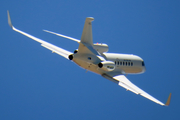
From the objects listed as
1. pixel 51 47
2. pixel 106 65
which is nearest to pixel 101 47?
pixel 106 65

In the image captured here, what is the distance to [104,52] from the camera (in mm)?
50469

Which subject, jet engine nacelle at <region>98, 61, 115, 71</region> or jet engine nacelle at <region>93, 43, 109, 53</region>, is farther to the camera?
jet engine nacelle at <region>93, 43, 109, 53</region>

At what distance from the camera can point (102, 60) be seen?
45500 mm

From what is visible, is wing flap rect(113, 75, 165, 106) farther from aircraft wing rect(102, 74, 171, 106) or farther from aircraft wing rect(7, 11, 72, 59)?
aircraft wing rect(7, 11, 72, 59)

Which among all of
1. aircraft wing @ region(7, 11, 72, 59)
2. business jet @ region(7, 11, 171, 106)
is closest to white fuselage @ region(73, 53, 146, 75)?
business jet @ region(7, 11, 171, 106)

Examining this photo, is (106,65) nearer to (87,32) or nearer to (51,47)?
(87,32)

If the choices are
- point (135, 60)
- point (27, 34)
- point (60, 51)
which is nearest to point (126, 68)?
point (135, 60)

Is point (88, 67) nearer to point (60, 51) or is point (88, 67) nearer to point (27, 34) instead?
point (60, 51)

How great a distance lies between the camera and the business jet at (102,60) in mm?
44031

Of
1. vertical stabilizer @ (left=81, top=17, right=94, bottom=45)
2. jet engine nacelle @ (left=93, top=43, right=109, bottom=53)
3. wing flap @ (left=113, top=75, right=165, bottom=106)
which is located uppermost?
jet engine nacelle @ (left=93, top=43, right=109, bottom=53)

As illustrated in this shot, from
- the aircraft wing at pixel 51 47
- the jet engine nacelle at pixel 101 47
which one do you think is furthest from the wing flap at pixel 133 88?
the aircraft wing at pixel 51 47

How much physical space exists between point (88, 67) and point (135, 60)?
8.74 metres

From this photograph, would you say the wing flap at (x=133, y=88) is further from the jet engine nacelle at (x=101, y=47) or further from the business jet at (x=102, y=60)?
the jet engine nacelle at (x=101, y=47)

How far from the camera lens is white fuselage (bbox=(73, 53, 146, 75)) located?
45.6 meters
